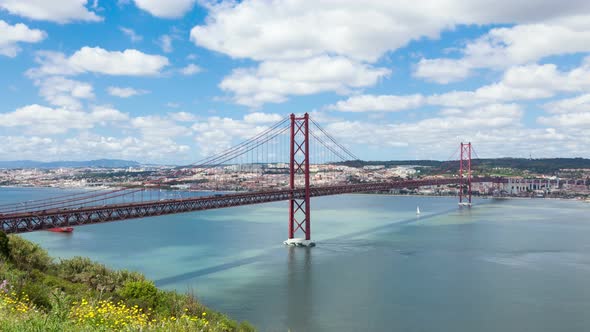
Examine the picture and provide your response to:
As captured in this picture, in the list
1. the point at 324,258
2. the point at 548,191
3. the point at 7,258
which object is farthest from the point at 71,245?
the point at 548,191

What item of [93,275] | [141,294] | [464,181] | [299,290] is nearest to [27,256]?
[93,275]

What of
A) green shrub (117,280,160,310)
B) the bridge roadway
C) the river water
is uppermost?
the bridge roadway

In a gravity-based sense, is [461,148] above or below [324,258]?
above

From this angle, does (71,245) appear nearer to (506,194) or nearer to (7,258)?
(7,258)

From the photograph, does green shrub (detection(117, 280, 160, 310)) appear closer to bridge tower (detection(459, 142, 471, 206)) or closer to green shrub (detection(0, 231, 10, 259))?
green shrub (detection(0, 231, 10, 259))

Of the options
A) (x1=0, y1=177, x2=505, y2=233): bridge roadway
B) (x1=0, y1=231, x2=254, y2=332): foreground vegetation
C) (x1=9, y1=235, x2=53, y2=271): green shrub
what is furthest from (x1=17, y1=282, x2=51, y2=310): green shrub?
(x1=0, y1=177, x2=505, y2=233): bridge roadway

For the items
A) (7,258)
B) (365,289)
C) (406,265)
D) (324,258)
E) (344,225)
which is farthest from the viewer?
(344,225)
